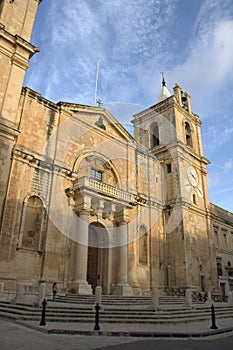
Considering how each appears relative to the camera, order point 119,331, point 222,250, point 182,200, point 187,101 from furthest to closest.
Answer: point 187,101 < point 222,250 < point 182,200 < point 119,331

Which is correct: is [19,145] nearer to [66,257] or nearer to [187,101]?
[66,257]

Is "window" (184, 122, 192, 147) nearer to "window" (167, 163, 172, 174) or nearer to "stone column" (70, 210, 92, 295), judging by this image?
"window" (167, 163, 172, 174)

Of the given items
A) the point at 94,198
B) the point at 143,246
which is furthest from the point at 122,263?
the point at 94,198

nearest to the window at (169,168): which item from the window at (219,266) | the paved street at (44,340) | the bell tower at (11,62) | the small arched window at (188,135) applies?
the small arched window at (188,135)

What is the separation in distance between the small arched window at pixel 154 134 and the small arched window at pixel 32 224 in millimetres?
16705

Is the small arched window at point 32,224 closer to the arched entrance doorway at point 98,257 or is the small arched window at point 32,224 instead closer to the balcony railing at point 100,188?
the balcony railing at point 100,188

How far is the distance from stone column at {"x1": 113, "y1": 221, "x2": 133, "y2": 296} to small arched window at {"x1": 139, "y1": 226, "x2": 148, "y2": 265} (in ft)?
10.2

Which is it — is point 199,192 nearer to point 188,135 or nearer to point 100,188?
point 188,135

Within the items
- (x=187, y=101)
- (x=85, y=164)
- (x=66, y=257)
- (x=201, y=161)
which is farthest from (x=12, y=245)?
(x=187, y=101)

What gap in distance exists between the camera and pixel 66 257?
16938mm

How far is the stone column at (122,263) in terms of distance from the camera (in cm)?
1839

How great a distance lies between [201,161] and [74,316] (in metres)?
23.9

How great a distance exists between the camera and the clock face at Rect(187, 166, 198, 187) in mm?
27372

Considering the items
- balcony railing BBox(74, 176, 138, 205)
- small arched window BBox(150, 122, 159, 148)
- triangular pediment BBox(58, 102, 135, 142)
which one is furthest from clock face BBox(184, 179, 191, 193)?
balcony railing BBox(74, 176, 138, 205)
